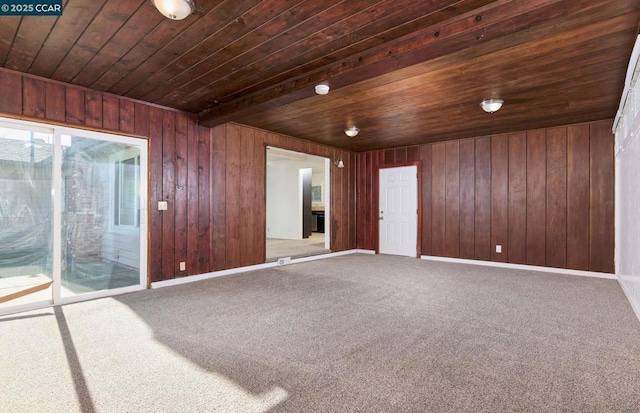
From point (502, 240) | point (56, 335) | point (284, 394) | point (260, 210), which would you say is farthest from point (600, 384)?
point (260, 210)

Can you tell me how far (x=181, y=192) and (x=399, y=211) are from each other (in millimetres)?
4629

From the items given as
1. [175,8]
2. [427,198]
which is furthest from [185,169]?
[427,198]

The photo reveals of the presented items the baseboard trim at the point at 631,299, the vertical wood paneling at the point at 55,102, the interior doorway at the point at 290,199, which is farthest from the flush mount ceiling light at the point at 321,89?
the interior doorway at the point at 290,199

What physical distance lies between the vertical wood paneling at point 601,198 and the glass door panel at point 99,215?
22.0 ft

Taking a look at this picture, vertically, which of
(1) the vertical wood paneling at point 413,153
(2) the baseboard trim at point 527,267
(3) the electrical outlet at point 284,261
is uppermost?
(1) the vertical wood paneling at point 413,153

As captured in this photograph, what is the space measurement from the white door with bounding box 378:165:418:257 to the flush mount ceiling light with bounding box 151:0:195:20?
5.76 meters

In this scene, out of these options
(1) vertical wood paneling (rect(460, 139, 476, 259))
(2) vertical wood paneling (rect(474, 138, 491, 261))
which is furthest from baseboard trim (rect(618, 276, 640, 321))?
(1) vertical wood paneling (rect(460, 139, 476, 259))

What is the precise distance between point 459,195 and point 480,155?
2.78ft

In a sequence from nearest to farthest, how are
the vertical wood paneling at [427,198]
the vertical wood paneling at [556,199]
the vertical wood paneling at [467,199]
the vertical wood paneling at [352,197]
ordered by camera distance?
the vertical wood paneling at [556,199] → the vertical wood paneling at [467,199] → the vertical wood paneling at [427,198] → the vertical wood paneling at [352,197]

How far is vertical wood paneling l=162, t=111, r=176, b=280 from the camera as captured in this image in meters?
4.59

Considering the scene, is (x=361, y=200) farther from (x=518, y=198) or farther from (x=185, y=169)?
(x=185, y=169)

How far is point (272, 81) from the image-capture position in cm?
367

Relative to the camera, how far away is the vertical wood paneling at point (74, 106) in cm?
381

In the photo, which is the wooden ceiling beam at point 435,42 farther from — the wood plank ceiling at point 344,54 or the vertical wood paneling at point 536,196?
the vertical wood paneling at point 536,196
